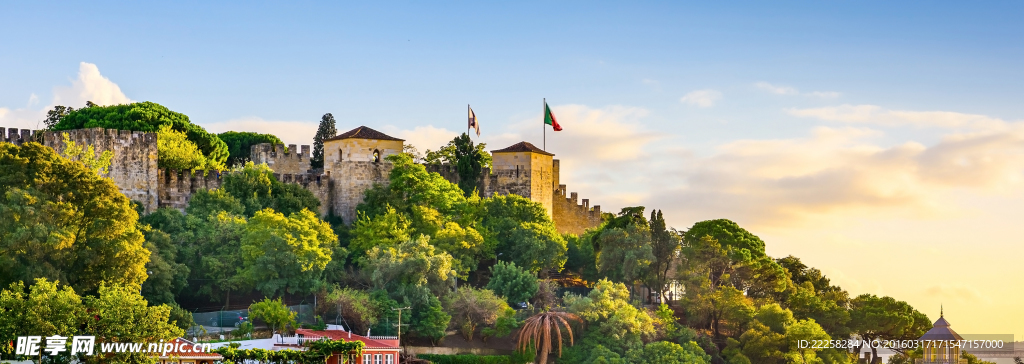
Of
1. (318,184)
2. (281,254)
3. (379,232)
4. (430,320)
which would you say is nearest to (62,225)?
(281,254)

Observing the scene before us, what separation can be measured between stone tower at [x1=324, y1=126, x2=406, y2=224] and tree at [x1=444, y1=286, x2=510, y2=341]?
9560 mm

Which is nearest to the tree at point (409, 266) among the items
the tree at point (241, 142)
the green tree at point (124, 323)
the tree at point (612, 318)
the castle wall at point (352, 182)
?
the tree at point (612, 318)

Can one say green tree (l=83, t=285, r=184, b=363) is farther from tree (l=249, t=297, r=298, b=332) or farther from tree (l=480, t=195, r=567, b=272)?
tree (l=480, t=195, r=567, b=272)

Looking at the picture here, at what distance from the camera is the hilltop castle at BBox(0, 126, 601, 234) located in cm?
6397

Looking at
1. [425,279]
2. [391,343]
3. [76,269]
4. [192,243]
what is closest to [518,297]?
[425,279]

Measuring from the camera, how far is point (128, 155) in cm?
6412

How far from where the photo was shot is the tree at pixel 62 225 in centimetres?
5347

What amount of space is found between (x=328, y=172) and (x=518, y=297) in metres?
11.5

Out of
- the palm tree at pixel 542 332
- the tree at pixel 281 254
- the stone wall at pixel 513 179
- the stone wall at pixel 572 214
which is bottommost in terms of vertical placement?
the palm tree at pixel 542 332

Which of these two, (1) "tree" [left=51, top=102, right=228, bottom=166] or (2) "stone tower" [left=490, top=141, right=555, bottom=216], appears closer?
(2) "stone tower" [left=490, top=141, right=555, bottom=216]

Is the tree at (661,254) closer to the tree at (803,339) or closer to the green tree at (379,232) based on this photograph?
the tree at (803,339)

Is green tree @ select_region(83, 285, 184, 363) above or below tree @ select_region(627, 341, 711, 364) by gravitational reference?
above

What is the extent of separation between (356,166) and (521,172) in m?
8.19

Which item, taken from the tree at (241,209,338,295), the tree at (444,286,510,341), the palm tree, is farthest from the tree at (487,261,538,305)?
the tree at (241,209,338,295)
